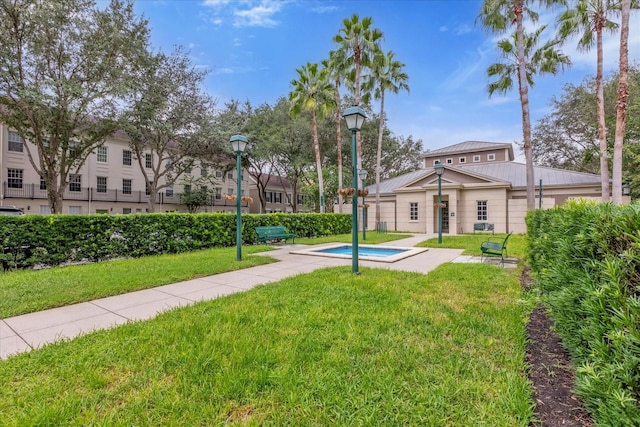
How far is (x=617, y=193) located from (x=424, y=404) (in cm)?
1528

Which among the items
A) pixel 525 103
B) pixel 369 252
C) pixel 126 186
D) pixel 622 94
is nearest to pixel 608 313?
pixel 369 252

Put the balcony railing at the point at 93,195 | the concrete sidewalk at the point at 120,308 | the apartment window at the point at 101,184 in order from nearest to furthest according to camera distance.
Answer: the concrete sidewalk at the point at 120,308 < the balcony railing at the point at 93,195 < the apartment window at the point at 101,184

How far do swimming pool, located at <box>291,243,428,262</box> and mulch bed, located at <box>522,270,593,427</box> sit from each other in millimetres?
5266

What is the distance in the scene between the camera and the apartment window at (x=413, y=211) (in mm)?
22500

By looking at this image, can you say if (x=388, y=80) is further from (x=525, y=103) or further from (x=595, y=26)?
(x=595, y=26)

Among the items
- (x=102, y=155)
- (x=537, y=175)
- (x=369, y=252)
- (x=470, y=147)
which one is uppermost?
(x=470, y=147)

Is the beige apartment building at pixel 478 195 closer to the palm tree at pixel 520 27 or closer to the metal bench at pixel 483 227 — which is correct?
the metal bench at pixel 483 227

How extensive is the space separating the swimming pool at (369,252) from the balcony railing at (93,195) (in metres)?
14.5

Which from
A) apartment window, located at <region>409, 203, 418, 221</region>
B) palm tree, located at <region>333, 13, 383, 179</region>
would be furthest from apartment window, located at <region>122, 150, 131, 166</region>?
apartment window, located at <region>409, 203, 418, 221</region>

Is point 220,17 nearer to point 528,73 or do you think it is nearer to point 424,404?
point 424,404

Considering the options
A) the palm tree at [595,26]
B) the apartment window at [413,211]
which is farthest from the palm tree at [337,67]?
the palm tree at [595,26]

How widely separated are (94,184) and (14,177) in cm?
512

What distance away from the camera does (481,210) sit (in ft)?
67.0

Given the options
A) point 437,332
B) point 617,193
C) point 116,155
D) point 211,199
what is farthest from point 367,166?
point 437,332
